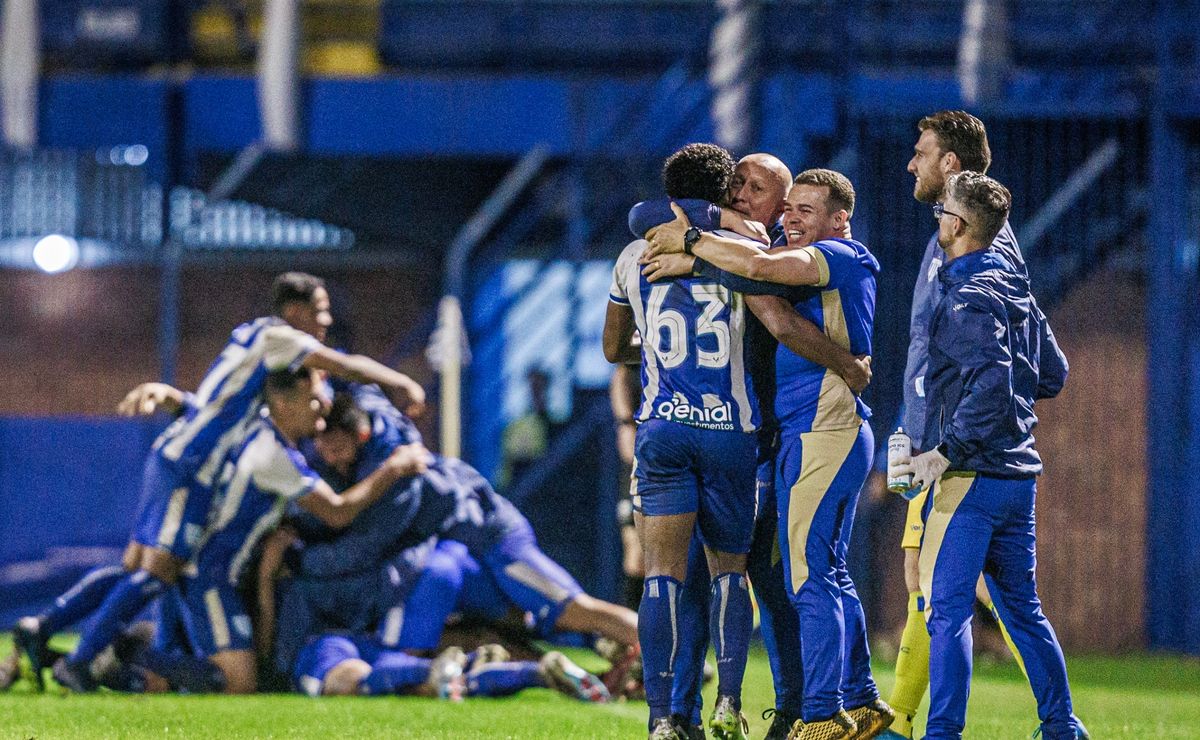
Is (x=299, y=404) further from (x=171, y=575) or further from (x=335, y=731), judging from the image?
(x=335, y=731)

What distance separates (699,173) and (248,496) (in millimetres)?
3423

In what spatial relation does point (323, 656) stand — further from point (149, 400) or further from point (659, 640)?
point (659, 640)

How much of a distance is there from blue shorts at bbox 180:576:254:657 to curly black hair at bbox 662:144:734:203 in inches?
139

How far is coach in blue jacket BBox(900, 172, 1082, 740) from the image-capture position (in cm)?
528

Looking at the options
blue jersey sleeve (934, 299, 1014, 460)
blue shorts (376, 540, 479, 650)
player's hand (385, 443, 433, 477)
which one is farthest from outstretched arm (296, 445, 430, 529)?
blue jersey sleeve (934, 299, 1014, 460)

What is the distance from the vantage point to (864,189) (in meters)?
12.0

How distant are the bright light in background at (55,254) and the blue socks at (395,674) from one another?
35.5 feet

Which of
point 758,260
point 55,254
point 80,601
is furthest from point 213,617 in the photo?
point 55,254

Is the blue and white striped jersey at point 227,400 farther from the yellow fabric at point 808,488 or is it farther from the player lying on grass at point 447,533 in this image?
the yellow fabric at point 808,488

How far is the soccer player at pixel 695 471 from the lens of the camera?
5.59m

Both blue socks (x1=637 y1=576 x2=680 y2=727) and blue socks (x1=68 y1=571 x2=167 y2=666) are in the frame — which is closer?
blue socks (x1=637 y1=576 x2=680 y2=727)

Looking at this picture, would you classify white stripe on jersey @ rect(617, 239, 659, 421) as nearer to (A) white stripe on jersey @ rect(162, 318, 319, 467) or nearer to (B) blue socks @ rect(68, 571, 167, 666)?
(A) white stripe on jersey @ rect(162, 318, 319, 467)

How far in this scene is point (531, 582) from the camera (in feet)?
27.8

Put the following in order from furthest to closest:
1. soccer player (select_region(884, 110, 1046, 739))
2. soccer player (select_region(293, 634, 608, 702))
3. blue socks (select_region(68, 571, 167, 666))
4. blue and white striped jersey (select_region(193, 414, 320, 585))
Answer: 1. blue and white striped jersey (select_region(193, 414, 320, 585))
2. blue socks (select_region(68, 571, 167, 666))
3. soccer player (select_region(293, 634, 608, 702))
4. soccer player (select_region(884, 110, 1046, 739))
